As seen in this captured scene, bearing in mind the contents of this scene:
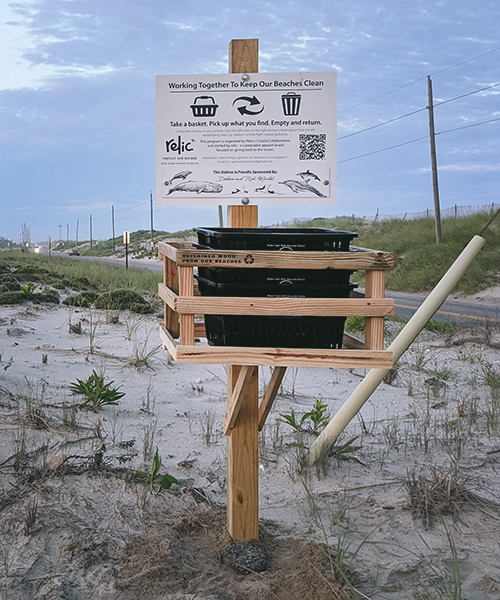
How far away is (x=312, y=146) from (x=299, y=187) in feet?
0.77

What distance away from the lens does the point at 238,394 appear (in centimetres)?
287

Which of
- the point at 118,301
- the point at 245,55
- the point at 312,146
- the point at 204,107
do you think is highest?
the point at 245,55

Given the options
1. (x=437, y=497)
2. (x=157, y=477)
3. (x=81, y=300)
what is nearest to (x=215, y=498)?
(x=157, y=477)

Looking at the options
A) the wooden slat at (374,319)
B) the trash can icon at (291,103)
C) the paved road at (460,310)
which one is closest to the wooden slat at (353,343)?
the wooden slat at (374,319)

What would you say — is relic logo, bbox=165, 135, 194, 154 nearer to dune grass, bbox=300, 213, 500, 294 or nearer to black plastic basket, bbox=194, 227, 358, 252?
black plastic basket, bbox=194, 227, 358, 252

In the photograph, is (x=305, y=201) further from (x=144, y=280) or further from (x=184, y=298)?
(x=144, y=280)

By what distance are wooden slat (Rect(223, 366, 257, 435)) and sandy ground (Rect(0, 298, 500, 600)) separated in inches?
24.6

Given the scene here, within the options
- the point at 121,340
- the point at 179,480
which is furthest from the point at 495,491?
the point at 121,340

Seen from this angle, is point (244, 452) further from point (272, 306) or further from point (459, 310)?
point (459, 310)

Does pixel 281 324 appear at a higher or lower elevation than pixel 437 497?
higher

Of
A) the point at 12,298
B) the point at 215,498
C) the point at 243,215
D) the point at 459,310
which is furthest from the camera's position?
the point at 459,310

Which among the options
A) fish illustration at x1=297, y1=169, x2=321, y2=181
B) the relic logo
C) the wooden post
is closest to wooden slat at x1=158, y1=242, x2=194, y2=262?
the relic logo

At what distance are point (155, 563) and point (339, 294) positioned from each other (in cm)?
165

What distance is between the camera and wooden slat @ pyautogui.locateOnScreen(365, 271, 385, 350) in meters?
2.48
